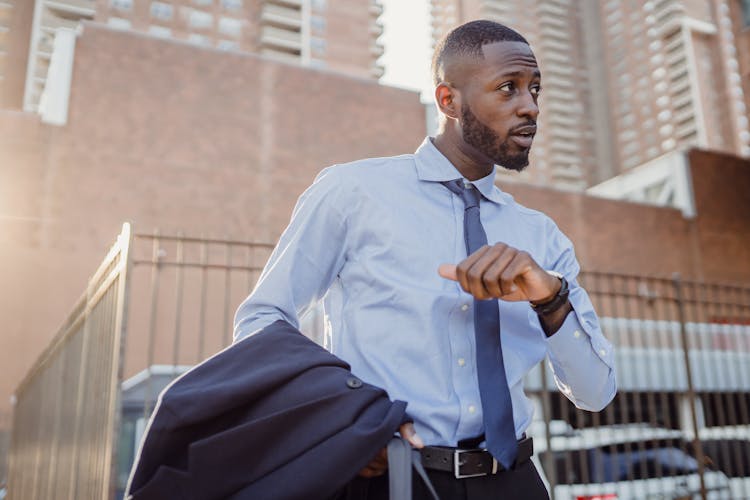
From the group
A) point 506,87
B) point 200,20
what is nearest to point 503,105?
point 506,87

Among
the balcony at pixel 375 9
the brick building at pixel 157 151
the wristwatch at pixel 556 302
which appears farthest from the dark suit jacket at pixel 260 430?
the balcony at pixel 375 9

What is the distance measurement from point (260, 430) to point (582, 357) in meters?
0.71

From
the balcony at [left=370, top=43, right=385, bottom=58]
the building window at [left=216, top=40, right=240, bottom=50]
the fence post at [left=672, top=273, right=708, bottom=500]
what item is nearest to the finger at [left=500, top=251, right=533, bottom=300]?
the fence post at [left=672, top=273, right=708, bottom=500]

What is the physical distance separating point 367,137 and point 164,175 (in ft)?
19.2

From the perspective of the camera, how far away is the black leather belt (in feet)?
4.42

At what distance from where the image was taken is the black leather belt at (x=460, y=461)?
135 centimetres

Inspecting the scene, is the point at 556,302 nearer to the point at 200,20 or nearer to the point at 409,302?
the point at 409,302

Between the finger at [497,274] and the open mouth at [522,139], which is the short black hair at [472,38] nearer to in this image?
the open mouth at [522,139]

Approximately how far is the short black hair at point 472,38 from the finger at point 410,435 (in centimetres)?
86

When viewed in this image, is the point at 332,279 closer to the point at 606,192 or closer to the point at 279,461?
the point at 279,461

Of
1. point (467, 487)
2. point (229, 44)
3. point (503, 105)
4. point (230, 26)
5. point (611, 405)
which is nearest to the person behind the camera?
point (467, 487)

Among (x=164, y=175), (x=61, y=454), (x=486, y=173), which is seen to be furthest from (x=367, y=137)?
(x=486, y=173)

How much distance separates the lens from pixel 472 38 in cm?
167

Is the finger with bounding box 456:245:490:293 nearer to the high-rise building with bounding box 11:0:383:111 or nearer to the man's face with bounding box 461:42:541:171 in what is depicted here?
the man's face with bounding box 461:42:541:171
